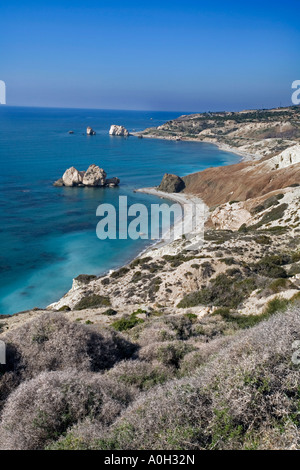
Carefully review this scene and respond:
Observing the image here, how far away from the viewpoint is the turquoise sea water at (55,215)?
35.2m

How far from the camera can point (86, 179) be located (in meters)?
81.6

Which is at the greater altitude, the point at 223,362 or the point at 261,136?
the point at 261,136

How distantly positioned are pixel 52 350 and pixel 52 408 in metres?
2.97

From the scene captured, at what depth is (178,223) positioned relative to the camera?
5528 cm

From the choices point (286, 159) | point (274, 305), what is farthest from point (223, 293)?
point (286, 159)

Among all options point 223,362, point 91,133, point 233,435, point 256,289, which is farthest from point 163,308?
point 91,133

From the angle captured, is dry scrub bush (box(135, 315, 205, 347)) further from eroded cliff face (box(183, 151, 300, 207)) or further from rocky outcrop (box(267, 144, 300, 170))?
rocky outcrop (box(267, 144, 300, 170))

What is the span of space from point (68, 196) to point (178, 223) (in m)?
29.0

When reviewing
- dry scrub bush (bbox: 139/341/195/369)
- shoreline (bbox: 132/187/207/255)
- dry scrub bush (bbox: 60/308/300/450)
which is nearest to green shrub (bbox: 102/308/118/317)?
dry scrub bush (bbox: 139/341/195/369)

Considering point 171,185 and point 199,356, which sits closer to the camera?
point 199,356

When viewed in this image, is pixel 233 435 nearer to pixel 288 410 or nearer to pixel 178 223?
pixel 288 410

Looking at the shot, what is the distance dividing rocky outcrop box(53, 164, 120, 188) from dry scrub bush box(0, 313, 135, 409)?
2869 inches

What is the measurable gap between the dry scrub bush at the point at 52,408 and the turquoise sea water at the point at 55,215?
2478cm

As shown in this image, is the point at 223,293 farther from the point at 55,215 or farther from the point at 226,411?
the point at 55,215
